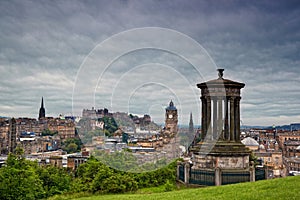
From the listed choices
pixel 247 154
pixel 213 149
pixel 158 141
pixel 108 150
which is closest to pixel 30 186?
pixel 108 150

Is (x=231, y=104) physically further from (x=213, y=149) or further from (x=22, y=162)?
(x=22, y=162)

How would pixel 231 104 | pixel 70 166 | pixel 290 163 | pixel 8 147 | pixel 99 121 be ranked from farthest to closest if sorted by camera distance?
1. pixel 8 147
2. pixel 290 163
3. pixel 70 166
4. pixel 231 104
5. pixel 99 121

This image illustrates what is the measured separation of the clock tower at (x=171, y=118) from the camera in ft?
72.6

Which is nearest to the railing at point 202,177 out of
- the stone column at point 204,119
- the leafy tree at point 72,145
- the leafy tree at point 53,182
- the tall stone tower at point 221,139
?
the tall stone tower at point 221,139

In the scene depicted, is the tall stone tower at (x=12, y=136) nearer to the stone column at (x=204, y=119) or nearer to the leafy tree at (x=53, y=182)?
the leafy tree at (x=53, y=182)

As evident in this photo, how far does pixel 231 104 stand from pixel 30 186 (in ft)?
58.7

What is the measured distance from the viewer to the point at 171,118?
74.4 ft

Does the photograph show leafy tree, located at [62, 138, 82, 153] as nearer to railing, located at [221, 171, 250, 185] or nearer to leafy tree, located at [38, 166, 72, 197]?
leafy tree, located at [38, 166, 72, 197]

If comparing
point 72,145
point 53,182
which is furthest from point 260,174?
point 72,145

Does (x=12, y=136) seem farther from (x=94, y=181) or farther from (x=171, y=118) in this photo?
(x=171, y=118)

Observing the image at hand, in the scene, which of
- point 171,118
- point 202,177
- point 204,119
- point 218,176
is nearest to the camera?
point 218,176

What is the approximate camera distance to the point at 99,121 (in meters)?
21.6

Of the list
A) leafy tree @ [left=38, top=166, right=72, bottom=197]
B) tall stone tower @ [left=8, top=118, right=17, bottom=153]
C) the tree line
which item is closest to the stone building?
the tree line

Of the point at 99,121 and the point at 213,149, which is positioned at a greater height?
the point at 99,121
